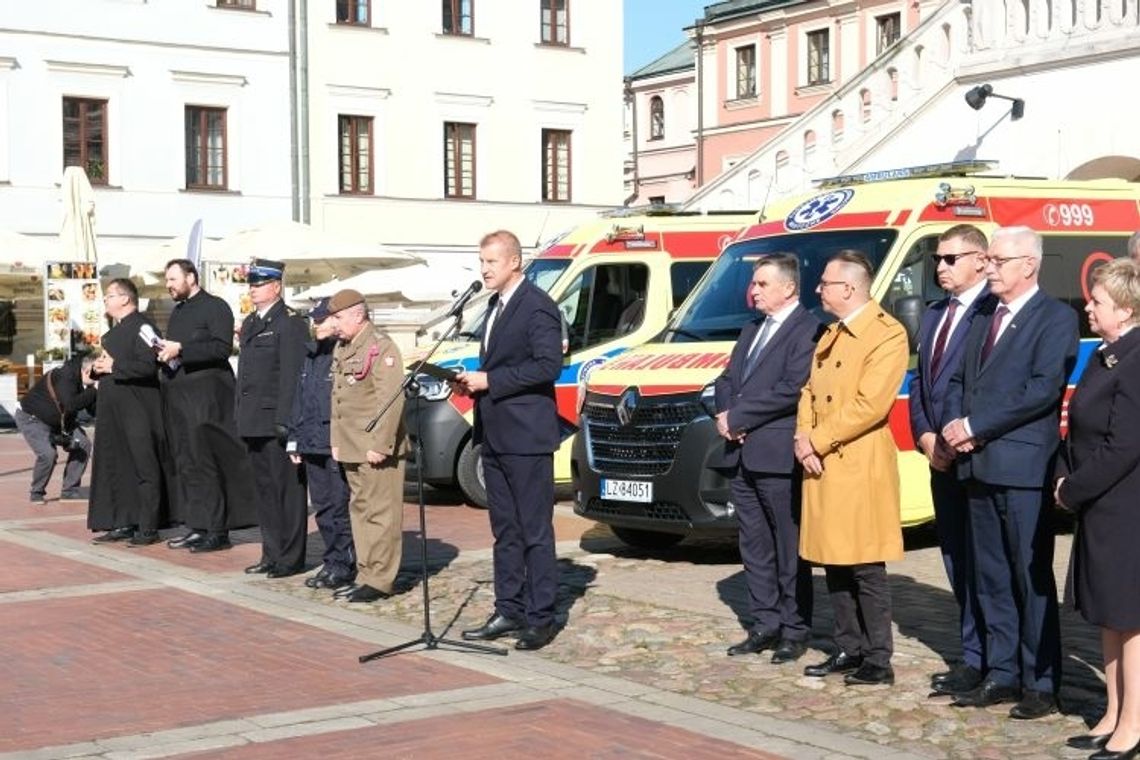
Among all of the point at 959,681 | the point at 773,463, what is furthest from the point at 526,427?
the point at 959,681

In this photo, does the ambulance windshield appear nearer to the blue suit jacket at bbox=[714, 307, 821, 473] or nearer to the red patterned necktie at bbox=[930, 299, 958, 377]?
the blue suit jacket at bbox=[714, 307, 821, 473]

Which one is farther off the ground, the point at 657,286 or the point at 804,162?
the point at 804,162

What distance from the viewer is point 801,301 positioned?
488 inches

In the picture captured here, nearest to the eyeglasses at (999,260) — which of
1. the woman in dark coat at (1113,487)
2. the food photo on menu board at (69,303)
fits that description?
the woman in dark coat at (1113,487)

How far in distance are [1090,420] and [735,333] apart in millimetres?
5862

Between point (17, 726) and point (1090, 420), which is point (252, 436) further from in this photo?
point (1090, 420)

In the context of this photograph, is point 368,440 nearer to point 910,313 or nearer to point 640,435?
point 640,435

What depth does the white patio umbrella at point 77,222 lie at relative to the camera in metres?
29.2

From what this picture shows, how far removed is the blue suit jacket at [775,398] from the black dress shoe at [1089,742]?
230cm

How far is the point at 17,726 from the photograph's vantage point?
8.07 meters

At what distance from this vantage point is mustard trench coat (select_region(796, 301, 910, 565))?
8.33 metres

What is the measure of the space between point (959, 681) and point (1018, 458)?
107 cm

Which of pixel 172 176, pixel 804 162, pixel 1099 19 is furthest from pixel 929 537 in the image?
pixel 172 176

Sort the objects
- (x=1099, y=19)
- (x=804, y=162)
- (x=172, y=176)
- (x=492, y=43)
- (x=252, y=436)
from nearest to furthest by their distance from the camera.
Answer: (x=252, y=436) < (x=1099, y=19) < (x=804, y=162) < (x=172, y=176) < (x=492, y=43)
